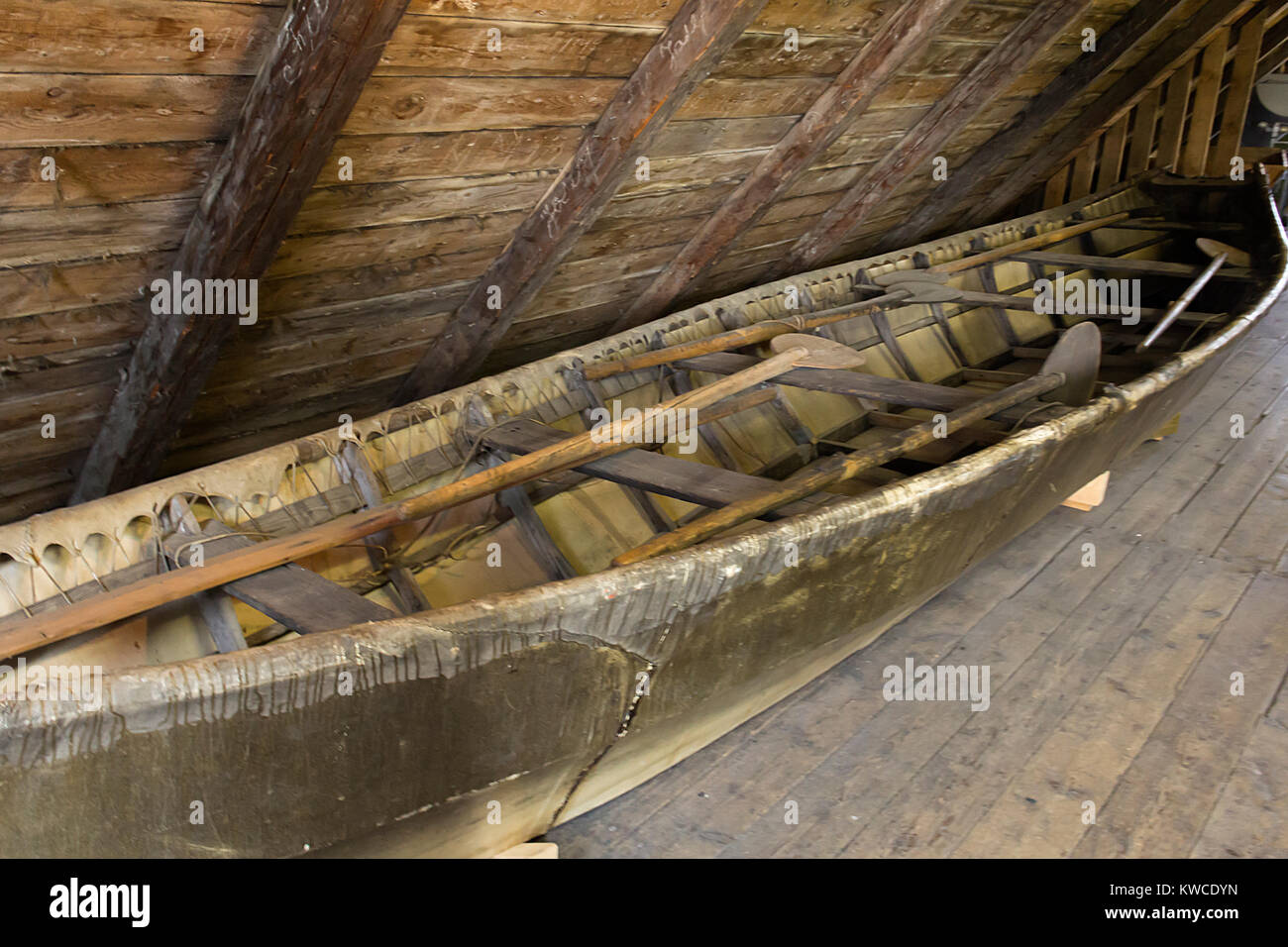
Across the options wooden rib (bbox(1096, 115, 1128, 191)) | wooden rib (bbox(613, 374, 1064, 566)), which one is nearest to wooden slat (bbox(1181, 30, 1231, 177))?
wooden rib (bbox(1096, 115, 1128, 191))

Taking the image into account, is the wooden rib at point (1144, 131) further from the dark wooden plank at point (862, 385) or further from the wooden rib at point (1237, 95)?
the dark wooden plank at point (862, 385)

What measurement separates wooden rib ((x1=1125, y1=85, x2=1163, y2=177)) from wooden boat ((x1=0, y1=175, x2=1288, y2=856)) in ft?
9.49

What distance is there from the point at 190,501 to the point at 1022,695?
7.00 feet

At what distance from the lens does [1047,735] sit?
234 cm

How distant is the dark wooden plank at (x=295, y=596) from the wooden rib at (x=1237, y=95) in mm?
6344

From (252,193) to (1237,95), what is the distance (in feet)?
21.1

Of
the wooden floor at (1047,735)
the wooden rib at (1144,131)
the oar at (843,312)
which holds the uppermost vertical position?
the wooden rib at (1144,131)

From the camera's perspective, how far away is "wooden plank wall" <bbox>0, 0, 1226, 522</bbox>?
1848 mm

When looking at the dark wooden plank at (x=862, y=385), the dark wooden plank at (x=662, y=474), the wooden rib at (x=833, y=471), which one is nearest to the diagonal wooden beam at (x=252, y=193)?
the dark wooden plank at (x=662, y=474)

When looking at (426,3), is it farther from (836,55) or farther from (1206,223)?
(1206,223)

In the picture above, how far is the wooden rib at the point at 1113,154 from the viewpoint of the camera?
6.18 metres

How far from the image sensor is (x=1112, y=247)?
5.41 meters
